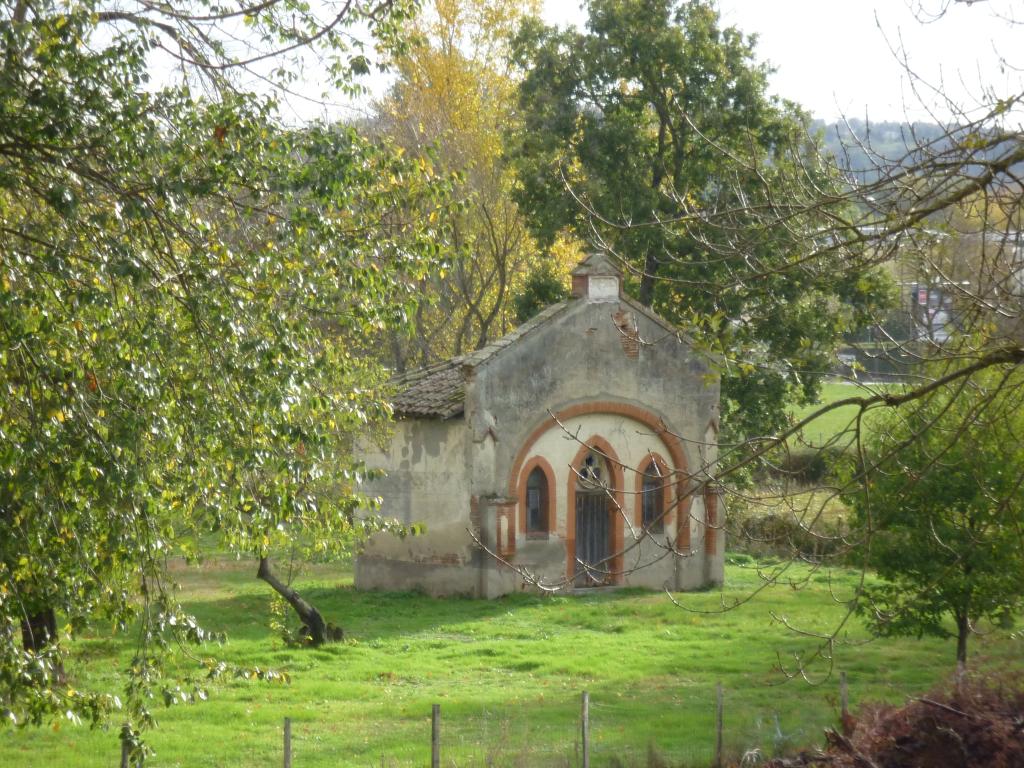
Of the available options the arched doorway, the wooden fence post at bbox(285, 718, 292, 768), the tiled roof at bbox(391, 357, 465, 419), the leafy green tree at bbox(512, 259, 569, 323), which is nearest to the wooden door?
the arched doorway

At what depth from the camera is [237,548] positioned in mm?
11180

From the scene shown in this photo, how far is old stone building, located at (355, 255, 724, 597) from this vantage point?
26.0 m

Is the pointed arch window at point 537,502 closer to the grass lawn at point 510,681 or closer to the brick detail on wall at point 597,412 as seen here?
the brick detail on wall at point 597,412

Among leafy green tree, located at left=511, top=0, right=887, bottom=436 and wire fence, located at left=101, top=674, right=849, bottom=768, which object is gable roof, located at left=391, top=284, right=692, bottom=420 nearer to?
leafy green tree, located at left=511, top=0, right=887, bottom=436

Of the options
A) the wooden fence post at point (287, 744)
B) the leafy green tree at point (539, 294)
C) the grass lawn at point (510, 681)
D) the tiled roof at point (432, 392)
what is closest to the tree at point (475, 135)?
the leafy green tree at point (539, 294)

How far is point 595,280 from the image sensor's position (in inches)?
1049

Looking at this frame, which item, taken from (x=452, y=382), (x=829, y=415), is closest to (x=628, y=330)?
(x=452, y=382)

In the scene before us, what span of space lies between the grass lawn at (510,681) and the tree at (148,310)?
3.70 meters

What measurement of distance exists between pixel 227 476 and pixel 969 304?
228 inches

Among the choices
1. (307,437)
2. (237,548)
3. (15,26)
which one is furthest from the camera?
(237,548)

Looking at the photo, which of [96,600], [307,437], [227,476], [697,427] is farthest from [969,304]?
[697,427]

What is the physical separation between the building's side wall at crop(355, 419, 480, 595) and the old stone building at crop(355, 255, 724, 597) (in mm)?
28

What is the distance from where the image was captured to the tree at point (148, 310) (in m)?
8.26

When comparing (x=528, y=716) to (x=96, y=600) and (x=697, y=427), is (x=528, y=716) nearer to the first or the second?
(x=96, y=600)
